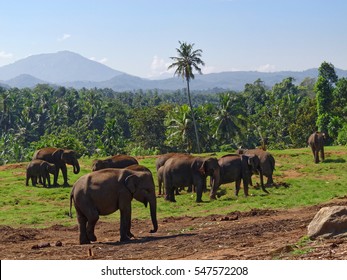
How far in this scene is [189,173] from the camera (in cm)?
2566

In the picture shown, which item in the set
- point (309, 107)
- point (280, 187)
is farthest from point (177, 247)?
point (309, 107)

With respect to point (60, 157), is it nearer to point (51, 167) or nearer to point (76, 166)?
point (76, 166)

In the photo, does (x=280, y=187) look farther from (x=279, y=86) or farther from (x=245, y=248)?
(x=279, y=86)

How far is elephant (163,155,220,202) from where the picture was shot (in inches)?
992

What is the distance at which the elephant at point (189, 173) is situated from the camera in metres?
25.2

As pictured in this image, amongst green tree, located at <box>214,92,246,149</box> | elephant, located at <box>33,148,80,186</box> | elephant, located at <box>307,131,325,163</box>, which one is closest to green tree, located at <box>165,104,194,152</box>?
green tree, located at <box>214,92,246,149</box>

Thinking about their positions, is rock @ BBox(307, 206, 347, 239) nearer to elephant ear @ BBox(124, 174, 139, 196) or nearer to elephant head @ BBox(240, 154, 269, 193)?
elephant ear @ BBox(124, 174, 139, 196)

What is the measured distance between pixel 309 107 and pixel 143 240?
6005 cm

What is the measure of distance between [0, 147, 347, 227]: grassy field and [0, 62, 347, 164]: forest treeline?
21.1 meters

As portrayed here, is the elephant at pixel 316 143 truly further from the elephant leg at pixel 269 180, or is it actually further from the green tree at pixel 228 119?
the green tree at pixel 228 119

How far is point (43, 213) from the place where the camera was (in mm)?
23984

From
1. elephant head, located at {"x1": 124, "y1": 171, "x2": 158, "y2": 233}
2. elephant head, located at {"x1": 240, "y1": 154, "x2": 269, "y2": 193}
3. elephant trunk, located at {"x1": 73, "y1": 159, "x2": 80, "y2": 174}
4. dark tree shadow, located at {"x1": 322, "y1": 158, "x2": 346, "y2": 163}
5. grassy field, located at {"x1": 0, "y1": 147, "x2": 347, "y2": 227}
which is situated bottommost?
grassy field, located at {"x1": 0, "y1": 147, "x2": 347, "y2": 227}

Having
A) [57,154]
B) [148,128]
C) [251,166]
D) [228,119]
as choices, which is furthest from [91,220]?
[148,128]

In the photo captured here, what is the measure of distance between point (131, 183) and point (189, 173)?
33.8 ft
